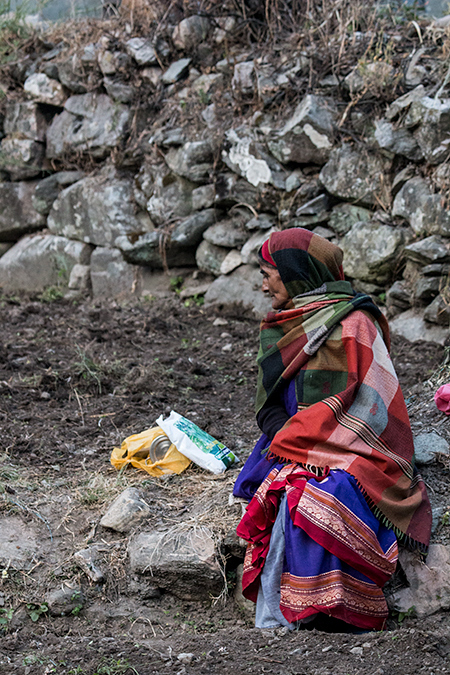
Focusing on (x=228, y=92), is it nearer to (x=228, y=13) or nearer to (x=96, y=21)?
(x=228, y=13)

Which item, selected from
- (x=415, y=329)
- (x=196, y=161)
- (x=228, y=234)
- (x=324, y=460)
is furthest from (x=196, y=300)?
(x=324, y=460)

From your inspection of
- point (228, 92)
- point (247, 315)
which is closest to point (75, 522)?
point (247, 315)

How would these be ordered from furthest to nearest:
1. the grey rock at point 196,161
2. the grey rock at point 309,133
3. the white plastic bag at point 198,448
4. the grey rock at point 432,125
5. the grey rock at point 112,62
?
the grey rock at point 112,62, the grey rock at point 196,161, the grey rock at point 309,133, the grey rock at point 432,125, the white plastic bag at point 198,448

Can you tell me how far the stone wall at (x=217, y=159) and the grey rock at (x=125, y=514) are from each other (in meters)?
2.88

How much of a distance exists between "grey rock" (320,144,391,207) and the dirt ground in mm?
1453

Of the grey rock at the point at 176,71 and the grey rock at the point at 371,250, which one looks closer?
the grey rock at the point at 371,250

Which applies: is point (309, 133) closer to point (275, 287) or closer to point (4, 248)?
point (275, 287)

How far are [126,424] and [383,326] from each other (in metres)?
2.01

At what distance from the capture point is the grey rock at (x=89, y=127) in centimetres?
715

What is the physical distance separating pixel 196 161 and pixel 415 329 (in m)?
2.99

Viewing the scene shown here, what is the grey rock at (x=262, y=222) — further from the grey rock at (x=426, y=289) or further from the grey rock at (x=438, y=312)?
the grey rock at (x=438, y=312)

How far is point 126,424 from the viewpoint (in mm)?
4086

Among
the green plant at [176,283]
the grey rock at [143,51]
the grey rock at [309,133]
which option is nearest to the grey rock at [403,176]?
the grey rock at [309,133]

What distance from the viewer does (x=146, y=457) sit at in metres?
3.48
